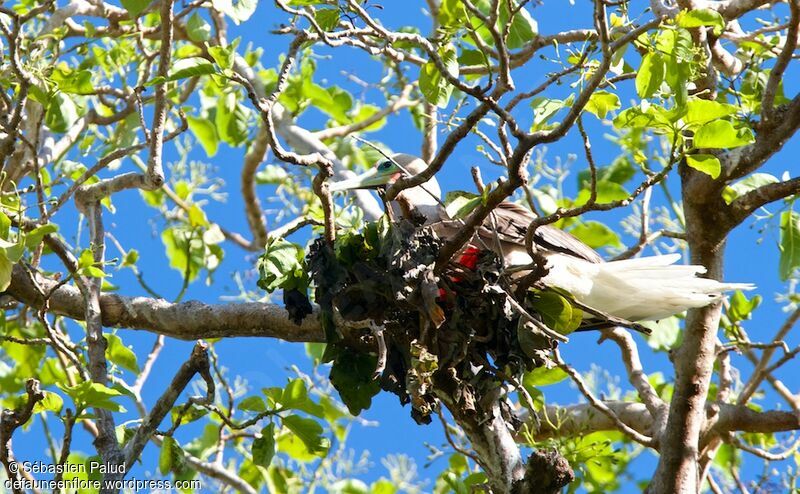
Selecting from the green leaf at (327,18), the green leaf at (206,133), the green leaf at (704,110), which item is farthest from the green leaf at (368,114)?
the green leaf at (704,110)

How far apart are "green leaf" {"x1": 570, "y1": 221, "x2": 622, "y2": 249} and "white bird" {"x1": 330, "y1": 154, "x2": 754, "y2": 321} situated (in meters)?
0.90

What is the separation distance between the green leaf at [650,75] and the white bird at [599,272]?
4.06 feet

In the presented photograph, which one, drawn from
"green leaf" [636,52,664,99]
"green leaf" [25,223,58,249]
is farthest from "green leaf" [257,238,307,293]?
"green leaf" [636,52,664,99]

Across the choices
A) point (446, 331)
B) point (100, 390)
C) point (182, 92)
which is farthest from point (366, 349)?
point (182, 92)

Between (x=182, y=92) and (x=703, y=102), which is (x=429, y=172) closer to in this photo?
(x=703, y=102)

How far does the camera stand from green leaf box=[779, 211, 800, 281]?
5.06 meters

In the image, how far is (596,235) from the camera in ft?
21.1

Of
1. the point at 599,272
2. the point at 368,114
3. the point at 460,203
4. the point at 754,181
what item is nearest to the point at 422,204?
the point at 599,272

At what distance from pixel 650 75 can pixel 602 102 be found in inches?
8.7

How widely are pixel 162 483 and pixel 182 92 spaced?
336 cm

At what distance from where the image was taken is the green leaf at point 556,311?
446 cm

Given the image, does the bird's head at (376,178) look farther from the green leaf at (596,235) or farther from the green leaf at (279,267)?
the green leaf at (596,235)

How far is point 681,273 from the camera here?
5.12 meters

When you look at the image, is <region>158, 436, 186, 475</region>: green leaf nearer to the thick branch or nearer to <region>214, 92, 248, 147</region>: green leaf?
the thick branch
